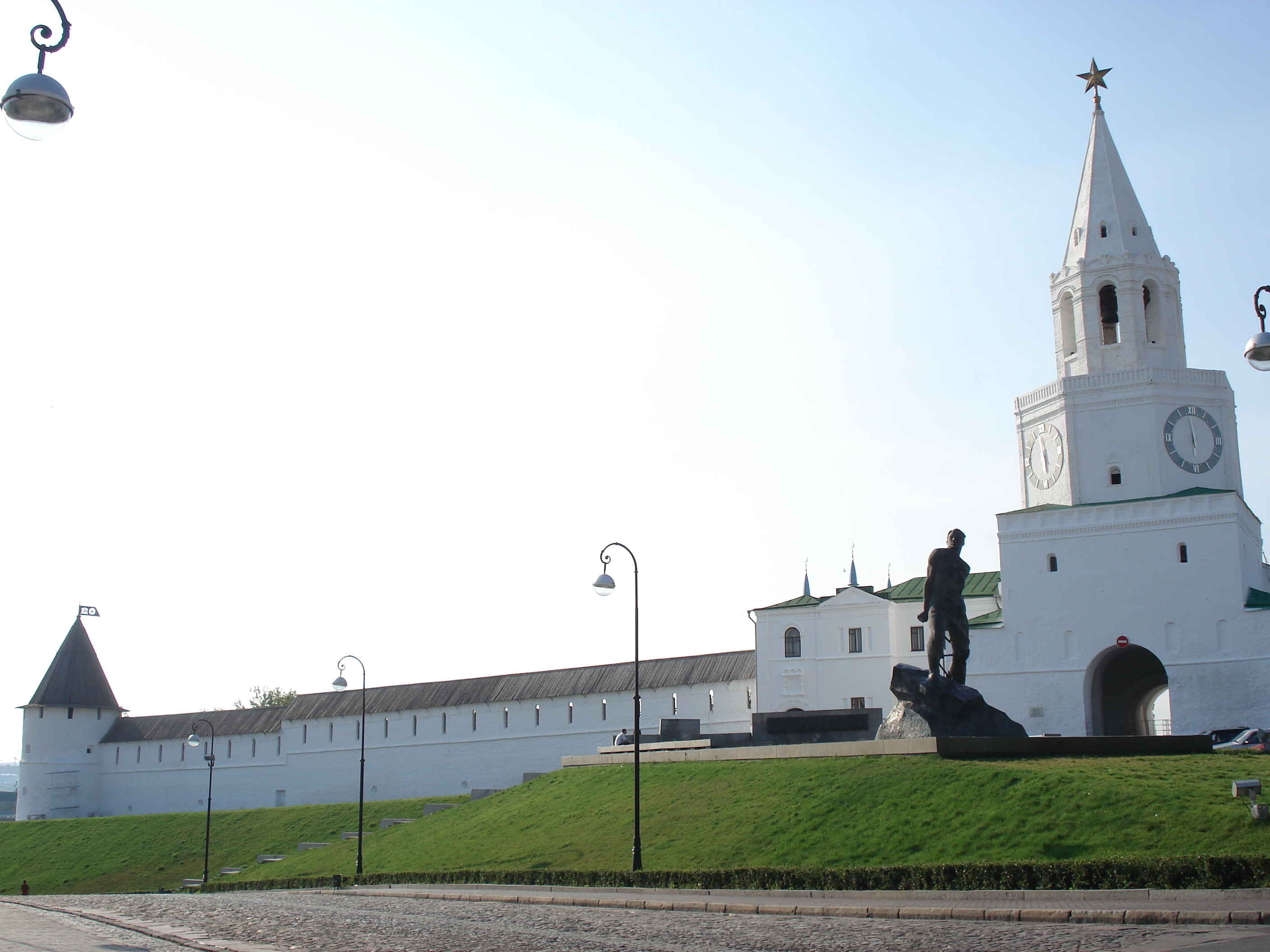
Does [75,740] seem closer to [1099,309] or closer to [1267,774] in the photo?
[1099,309]

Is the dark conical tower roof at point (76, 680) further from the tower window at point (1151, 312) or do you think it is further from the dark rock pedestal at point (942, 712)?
the tower window at point (1151, 312)

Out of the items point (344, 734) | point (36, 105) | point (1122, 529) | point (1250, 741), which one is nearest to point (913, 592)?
point (1122, 529)

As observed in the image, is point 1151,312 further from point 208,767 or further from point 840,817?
point 208,767

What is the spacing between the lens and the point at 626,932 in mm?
14234

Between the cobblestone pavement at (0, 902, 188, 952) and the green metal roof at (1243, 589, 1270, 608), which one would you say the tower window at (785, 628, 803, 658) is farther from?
the cobblestone pavement at (0, 902, 188, 952)

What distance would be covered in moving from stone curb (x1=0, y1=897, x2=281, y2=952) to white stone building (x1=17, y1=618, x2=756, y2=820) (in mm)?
31266

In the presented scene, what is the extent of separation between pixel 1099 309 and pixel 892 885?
30277 millimetres

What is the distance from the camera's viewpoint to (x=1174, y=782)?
2139cm

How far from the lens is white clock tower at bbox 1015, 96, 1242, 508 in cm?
4066

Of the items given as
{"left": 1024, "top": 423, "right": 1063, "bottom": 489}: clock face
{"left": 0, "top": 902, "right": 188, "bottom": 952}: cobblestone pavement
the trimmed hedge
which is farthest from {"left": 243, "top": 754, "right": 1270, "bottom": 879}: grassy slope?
{"left": 1024, "top": 423, "right": 1063, "bottom": 489}: clock face

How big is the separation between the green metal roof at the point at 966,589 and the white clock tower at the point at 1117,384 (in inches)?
265

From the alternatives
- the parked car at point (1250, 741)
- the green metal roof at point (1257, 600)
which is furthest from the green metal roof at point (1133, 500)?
the parked car at point (1250, 741)

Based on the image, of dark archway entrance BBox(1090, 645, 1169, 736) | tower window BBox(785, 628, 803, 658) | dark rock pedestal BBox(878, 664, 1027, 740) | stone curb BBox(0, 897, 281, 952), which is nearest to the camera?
stone curb BBox(0, 897, 281, 952)

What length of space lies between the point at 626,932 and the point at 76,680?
63791 mm
